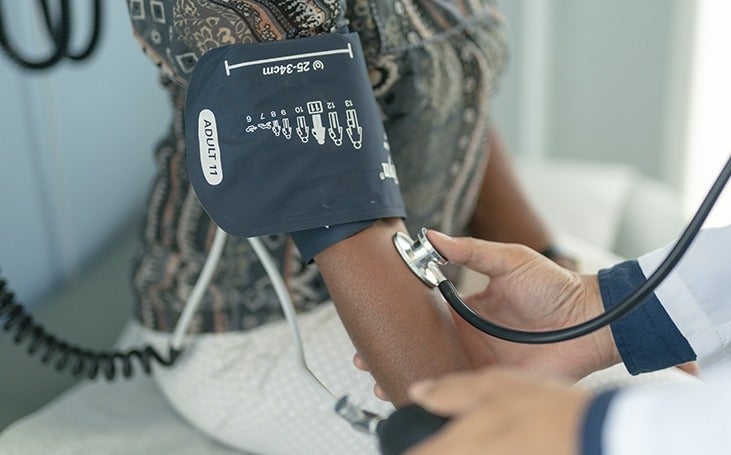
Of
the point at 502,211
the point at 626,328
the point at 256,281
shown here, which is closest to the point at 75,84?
the point at 256,281

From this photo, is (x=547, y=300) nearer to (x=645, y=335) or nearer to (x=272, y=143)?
(x=645, y=335)

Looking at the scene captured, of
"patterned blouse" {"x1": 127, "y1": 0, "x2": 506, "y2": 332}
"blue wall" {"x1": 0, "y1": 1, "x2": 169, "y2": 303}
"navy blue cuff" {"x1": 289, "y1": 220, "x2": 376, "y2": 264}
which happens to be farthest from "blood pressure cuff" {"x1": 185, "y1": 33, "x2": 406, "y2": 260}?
"blue wall" {"x1": 0, "y1": 1, "x2": 169, "y2": 303}

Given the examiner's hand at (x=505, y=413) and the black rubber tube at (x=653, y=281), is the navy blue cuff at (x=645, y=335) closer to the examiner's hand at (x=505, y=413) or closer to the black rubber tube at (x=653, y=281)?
the black rubber tube at (x=653, y=281)

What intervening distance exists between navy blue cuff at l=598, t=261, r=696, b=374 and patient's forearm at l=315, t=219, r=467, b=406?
158 millimetres

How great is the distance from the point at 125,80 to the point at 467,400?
3.25ft

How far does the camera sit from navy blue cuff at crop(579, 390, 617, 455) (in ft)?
1.44

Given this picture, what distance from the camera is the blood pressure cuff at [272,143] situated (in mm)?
697

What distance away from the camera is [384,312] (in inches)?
28.3

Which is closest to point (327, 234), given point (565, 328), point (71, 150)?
point (565, 328)

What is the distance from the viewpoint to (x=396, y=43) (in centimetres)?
87

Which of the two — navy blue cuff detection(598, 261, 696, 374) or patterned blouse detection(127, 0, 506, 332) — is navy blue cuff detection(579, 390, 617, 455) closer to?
navy blue cuff detection(598, 261, 696, 374)

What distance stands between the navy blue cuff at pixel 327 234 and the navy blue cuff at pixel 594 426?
0.30 meters

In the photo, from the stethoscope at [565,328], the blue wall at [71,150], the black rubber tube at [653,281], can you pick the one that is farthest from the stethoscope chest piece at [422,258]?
the blue wall at [71,150]

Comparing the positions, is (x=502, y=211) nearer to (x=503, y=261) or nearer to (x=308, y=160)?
(x=503, y=261)
